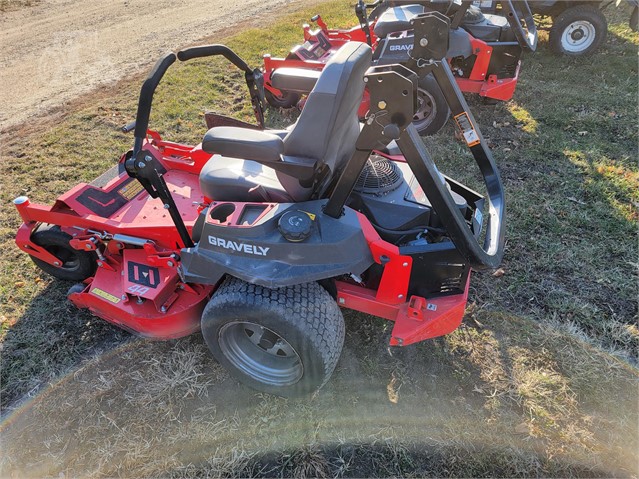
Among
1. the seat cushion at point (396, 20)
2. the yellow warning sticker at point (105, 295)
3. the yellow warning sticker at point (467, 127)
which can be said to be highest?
the seat cushion at point (396, 20)

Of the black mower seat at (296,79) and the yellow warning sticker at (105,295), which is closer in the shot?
the yellow warning sticker at (105,295)

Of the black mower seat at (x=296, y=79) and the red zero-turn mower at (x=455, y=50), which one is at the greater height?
the black mower seat at (x=296, y=79)

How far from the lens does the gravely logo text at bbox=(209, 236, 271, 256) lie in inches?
95.7

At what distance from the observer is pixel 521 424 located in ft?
8.87

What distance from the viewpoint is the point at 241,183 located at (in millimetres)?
2898

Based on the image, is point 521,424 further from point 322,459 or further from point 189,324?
point 189,324

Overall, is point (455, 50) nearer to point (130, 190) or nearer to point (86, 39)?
point (130, 190)

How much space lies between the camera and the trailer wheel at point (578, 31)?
702 centimetres

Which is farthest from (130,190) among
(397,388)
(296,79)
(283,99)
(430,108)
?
(430,108)

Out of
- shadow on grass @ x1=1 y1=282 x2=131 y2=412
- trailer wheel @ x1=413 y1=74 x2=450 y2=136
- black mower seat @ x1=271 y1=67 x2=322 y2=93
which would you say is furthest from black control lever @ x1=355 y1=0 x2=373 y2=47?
shadow on grass @ x1=1 y1=282 x2=131 y2=412

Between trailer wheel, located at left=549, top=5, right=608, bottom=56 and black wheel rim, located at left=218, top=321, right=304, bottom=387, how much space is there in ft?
23.1

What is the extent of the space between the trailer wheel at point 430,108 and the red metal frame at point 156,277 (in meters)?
2.90

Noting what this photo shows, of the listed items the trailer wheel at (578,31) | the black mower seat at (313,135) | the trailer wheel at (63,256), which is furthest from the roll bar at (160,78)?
the trailer wheel at (578,31)

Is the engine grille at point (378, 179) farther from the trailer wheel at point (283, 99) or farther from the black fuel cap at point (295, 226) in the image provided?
the trailer wheel at point (283, 99)
